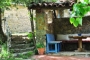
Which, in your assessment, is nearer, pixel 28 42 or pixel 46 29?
pixel 46 29

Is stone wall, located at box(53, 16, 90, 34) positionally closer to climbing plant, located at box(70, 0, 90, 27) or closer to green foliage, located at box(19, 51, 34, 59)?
green foliage, located at box(19, 51, 34, 59)

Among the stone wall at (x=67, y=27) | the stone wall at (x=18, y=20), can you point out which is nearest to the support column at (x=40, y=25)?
the stone wall at (x=67, y=27)

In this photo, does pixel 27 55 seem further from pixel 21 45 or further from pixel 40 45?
pixel 21 45

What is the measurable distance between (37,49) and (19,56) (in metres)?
1.26

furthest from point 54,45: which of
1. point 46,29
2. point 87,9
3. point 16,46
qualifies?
point 87,9

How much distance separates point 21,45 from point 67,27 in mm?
2936

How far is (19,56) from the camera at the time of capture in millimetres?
9820

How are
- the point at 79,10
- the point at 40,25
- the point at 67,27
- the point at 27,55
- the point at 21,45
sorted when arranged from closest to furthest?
the point at 79,10 < the point at 27,55 < the point at 40,25 < the point at 21,45 < the point at 67,27

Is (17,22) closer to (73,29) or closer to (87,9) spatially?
(73,29)

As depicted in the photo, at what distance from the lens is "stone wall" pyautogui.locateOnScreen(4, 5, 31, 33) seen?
17.8 m

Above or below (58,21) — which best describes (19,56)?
below

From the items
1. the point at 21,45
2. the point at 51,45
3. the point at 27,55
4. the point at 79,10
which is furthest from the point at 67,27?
the point at 79,10

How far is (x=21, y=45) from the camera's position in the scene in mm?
11406

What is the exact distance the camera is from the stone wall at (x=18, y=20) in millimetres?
17766
